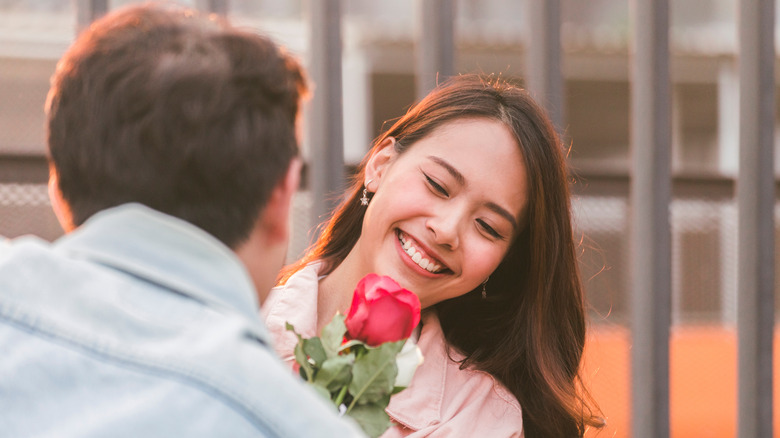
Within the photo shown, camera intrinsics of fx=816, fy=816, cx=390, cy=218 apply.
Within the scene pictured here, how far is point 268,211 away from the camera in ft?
2.43

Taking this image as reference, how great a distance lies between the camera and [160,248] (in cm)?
65

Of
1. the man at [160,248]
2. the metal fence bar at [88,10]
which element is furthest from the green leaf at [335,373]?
the metal fence bar at [88,10]

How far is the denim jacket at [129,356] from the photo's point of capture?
577 mm

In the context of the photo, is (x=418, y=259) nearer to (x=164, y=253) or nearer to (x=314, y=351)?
(x=314, y=351)

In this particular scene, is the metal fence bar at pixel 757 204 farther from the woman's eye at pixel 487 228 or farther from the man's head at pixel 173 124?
the man's head at pixel 173 124

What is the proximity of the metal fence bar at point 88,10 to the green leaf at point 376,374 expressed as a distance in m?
1.16

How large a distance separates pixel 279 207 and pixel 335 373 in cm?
20

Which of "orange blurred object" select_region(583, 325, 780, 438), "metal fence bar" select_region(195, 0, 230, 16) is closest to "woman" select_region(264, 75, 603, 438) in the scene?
"metal fence bar" select_region(195, 0, 230, 16)

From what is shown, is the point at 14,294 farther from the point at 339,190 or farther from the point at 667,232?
the point at 667,232

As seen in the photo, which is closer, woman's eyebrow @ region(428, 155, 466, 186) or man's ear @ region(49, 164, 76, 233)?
man's ear @ region(49, 164, 76, 233)

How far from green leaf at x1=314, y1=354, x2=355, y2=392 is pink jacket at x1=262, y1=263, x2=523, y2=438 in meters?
0.54

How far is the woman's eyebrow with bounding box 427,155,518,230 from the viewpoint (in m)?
1.43

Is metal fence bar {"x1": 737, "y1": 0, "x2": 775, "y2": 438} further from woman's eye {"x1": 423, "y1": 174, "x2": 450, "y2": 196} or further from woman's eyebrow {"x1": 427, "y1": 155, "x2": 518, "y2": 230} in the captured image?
woman's eye {"x1": 423, "y1": 174, "x2": 450, "y2": 196}

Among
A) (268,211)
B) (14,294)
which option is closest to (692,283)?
(268,211)
